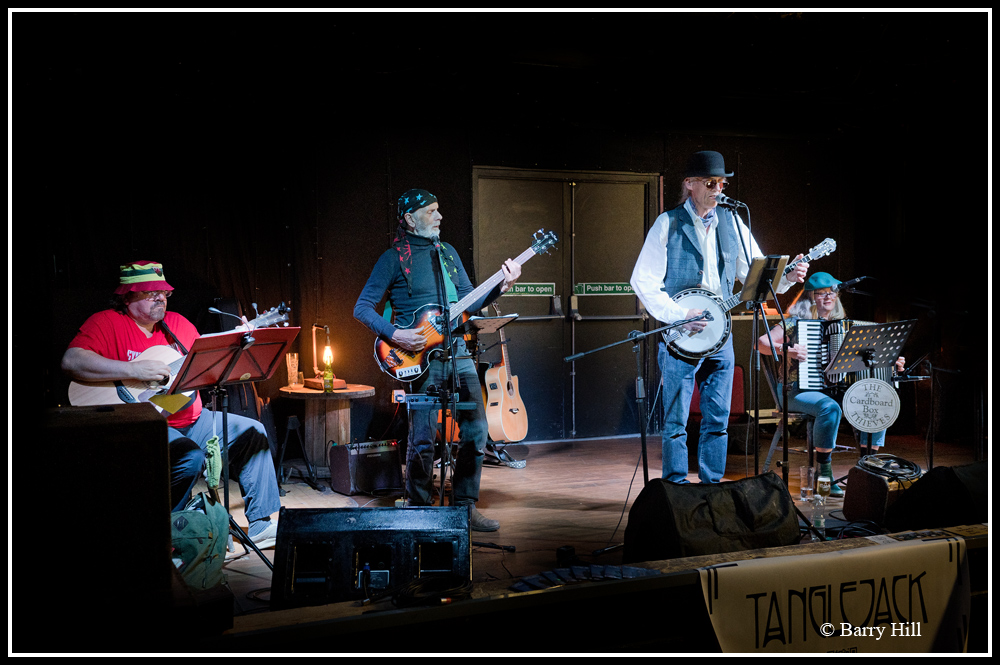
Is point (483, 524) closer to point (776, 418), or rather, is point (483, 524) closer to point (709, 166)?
point (709, 166)

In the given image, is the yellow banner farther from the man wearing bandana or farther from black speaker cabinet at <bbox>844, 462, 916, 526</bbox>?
the man wearing bandana

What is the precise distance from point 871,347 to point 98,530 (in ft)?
15.7

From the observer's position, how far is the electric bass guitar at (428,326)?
15.2ft

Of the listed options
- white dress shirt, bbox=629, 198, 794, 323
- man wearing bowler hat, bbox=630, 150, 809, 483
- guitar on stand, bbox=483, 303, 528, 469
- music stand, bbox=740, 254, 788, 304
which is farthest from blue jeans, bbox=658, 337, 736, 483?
guitar on stand, bbox=483, 303, 528, 469

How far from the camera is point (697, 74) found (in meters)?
6.47

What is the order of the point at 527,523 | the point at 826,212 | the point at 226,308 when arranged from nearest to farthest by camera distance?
the point at 527,523 < the point at 226,308 < the point at 826,212

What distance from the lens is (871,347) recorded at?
5.12 meters

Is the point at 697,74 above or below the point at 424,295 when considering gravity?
above

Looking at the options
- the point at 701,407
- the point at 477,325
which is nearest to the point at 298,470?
the point at 477,325

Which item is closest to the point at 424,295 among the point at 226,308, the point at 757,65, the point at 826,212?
the point at 226,308

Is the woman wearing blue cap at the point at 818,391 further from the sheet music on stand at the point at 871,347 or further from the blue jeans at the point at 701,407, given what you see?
the blue jeans at the point at 701,407

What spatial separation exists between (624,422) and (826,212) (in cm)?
330

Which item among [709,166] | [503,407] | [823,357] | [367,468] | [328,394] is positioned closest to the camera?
[709,166]

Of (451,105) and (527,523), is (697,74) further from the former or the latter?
(527,523)
